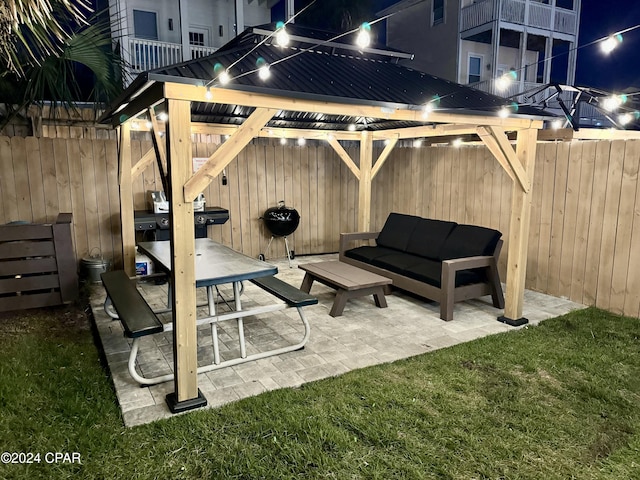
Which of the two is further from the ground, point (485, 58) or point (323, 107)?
point (485, 58)

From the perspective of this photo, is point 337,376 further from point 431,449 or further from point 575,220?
point 575,220

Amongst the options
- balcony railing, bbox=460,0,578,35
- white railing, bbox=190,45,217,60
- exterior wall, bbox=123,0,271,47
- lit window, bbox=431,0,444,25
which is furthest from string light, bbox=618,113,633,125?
exterior wall, bbox=123,0,271,47

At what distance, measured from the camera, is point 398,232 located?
602 cm

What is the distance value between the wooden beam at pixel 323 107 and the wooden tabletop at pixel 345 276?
177 centimetres

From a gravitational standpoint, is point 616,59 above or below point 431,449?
above

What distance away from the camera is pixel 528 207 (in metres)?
4.32

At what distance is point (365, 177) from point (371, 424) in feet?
14.8

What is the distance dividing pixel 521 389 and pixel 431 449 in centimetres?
105

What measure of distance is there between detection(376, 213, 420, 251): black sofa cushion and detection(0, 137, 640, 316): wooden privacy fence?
0.88 meters

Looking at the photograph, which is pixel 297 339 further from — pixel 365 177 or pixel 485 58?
pixel 485 58

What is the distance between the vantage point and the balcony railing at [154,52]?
866 cm

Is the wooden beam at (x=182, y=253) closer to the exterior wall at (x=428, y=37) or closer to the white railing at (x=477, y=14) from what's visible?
the exterior wall at (x=428, y=37)

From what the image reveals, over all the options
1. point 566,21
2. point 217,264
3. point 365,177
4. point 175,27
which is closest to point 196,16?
point 175,27

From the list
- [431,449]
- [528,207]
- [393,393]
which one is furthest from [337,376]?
[528,207]
